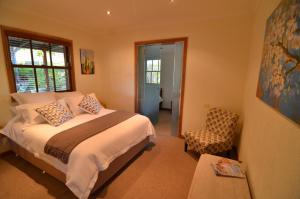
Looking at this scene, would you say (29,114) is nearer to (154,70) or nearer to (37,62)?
(37,62)

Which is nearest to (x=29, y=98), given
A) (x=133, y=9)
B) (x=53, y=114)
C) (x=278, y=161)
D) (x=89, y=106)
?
(x=53, y=114)

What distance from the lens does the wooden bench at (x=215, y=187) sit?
4.00ft

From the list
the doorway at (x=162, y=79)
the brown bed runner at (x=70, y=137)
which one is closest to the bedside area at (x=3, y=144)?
the brown bed runner at (x=70, y=137)

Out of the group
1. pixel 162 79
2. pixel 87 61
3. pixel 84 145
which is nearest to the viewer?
pixel 84 145

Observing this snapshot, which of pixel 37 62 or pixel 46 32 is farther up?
pixel 46 32

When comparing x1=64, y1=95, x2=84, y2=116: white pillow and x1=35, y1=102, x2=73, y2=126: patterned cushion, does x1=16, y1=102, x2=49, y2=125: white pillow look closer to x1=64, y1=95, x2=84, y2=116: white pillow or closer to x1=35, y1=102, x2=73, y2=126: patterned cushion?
x1=35, y1=102, x2=73, y2=126: patterned cushion

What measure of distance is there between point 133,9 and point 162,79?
323cm

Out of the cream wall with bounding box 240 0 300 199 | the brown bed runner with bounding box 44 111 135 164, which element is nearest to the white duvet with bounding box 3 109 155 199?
the brown bed runner with bounding box 44 111 135 164

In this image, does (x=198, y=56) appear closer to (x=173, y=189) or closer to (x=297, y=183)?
(x=173, y=189)

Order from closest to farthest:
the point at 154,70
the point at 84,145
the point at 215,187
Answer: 1. the point at 215,187
2. the point at 84,145
3. the point at 154,70

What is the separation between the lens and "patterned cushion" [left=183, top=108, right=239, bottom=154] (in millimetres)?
2326

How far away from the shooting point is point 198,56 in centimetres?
291

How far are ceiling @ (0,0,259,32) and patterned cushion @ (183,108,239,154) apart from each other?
1.73m

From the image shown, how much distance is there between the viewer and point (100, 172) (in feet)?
5.74
